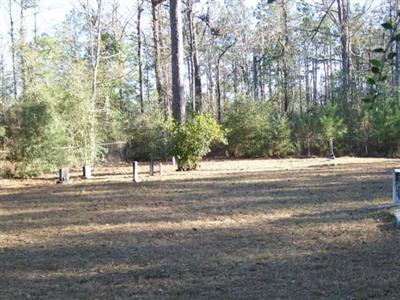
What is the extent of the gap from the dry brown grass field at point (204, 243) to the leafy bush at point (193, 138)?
4707mm

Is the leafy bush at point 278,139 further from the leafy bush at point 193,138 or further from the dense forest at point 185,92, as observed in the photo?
the leafy bush at point 193,138

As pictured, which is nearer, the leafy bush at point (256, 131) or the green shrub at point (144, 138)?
the green shrub at point (144, 138)

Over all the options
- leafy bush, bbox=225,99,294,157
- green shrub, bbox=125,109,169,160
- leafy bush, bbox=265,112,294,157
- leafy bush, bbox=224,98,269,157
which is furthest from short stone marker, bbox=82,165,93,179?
leafy bush, bbox=265,112,294,157

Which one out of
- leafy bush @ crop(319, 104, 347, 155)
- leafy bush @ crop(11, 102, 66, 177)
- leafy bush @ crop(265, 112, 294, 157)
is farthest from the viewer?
leafy bush @ crop(265, 112, 294, 157)

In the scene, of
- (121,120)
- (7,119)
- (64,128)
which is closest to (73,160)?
(64,128)

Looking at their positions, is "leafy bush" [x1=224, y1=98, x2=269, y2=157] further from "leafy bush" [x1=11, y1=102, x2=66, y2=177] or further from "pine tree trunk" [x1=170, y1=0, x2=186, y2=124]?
"leafy bush" [x1=11, y1=102, x2=66, y2=177]

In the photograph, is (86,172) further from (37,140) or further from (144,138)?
(144,138)

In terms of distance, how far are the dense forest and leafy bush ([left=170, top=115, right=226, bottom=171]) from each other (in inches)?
1.4

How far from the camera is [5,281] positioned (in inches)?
207

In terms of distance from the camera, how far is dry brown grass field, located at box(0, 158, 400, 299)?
4.84 metres

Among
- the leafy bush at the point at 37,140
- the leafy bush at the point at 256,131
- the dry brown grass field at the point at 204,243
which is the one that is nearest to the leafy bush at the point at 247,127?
the leafy bush at the point at 256,131

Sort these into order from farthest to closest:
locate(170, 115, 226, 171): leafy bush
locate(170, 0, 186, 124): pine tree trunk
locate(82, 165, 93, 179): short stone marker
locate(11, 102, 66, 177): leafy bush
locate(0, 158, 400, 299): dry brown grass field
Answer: locate(170, 0, 186, 124): pine tree trunk < locate(170, 115, 226, 171): leafy bush < locate(82, 165, 93, 179): short stone marker < locate(11, 102, 66, 177): leafy bush < locate(0, 158, 400, 299): dry brown grass field

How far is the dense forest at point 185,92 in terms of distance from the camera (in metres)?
16.6

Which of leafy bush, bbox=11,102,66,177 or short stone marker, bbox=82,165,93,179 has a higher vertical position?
leafy bush, bbox=11,102,66,177
